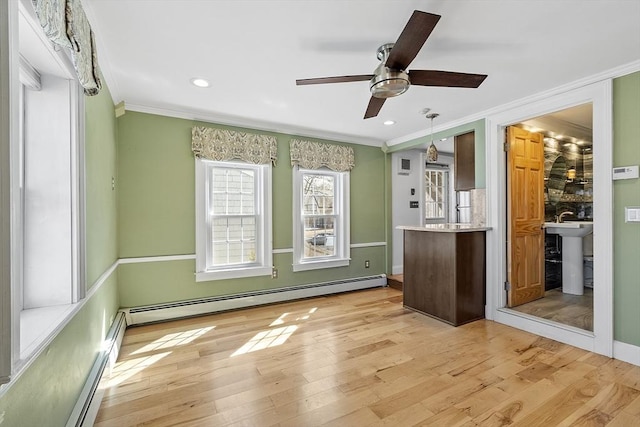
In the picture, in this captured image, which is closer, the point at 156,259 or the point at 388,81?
the point at 388,81

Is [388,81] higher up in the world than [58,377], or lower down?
higher up

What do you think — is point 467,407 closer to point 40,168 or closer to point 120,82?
point 40,168

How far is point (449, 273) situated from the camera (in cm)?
329

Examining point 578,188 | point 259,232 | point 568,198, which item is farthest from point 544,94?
point 259,232

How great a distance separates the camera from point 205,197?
3693 mm

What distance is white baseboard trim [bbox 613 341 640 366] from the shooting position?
239 centimetres

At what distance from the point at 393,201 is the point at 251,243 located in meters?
2.56

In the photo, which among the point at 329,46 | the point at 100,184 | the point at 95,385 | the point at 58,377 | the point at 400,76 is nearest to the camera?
the point at 58,377

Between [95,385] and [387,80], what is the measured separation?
2732 mm

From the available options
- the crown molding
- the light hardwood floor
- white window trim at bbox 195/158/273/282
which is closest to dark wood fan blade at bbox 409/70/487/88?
the crown molding

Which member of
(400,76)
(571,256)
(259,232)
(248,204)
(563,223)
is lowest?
(571,256)

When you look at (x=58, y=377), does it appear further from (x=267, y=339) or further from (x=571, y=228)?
(x=571, y=228)

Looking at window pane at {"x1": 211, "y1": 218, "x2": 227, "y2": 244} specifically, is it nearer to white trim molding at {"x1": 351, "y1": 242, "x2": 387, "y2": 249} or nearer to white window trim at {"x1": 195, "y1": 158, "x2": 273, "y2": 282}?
white window trim at {"x1": 195, "y1": 158, "x2": 273, "y2": 282}

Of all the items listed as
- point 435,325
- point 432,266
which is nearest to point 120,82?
point 432,266
